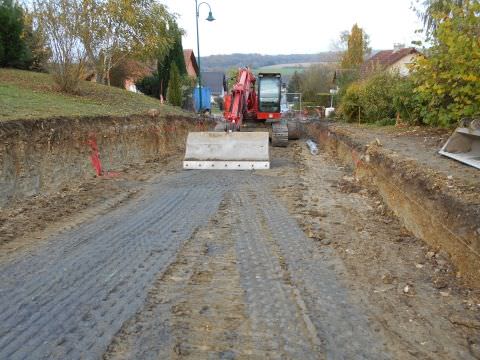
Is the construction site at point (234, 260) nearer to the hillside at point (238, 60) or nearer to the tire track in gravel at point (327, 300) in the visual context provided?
the tire track in gravel at point (327, 300)

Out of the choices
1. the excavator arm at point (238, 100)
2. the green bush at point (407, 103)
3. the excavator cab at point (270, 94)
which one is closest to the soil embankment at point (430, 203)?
the green bush at point (407, 103)

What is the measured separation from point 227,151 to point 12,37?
13.3m

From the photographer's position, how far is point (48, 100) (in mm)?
12953

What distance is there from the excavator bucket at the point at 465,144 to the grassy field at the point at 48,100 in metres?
7.78

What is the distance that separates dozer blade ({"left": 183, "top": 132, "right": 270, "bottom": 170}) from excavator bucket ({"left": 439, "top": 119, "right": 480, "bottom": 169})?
4042mm

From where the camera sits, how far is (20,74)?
1780 centimetres

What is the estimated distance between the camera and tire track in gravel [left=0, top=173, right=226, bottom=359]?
11.0ft

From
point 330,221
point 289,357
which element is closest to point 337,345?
point 289,357

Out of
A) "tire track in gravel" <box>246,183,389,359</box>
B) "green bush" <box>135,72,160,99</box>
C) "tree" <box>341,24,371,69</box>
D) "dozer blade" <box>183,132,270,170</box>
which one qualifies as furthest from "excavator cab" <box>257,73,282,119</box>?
"tree" <box>341,24,371,69</box>

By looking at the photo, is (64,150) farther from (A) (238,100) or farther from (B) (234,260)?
(A) (238,100)

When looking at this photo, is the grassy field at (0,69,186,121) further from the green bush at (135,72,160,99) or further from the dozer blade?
the green bush at (135,72,160,99)

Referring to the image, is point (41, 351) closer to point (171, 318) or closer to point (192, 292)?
point (171, 318)

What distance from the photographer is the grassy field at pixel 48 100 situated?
10195mm

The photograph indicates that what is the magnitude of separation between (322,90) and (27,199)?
167 feet
